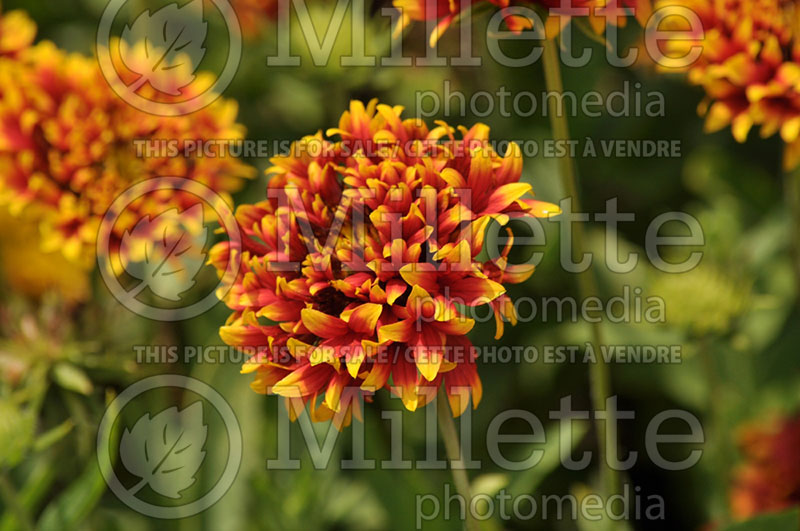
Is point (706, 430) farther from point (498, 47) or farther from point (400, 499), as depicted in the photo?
point (498, 47)

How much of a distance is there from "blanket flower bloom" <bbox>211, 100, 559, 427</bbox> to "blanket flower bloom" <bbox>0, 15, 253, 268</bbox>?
272 mm

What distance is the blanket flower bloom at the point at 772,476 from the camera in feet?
2.96

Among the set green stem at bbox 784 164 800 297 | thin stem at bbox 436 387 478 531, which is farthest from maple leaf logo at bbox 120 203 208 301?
green stem at bbox 784 164 800 297

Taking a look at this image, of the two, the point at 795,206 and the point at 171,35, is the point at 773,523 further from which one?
the point at 171,35

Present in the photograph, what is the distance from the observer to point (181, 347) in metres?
1.20

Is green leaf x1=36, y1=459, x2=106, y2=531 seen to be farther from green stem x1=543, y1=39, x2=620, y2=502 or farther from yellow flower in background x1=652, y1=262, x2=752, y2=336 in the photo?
yellow flower in background x1=652, y1=262, x2=752, y2=336

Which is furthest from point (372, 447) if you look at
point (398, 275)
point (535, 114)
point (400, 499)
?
point (535, 114)

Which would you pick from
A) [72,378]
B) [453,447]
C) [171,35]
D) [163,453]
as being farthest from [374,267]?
[171,35]

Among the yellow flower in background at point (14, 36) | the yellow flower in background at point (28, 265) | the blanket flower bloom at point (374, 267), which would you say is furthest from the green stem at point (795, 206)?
the yellow flower in background at point (28, 265)

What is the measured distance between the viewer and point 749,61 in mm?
756

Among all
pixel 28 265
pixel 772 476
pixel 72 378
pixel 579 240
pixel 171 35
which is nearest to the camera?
pixel 579 240

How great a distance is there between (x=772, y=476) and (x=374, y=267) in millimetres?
571

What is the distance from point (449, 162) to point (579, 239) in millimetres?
136

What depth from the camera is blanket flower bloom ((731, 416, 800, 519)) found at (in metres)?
0.90
